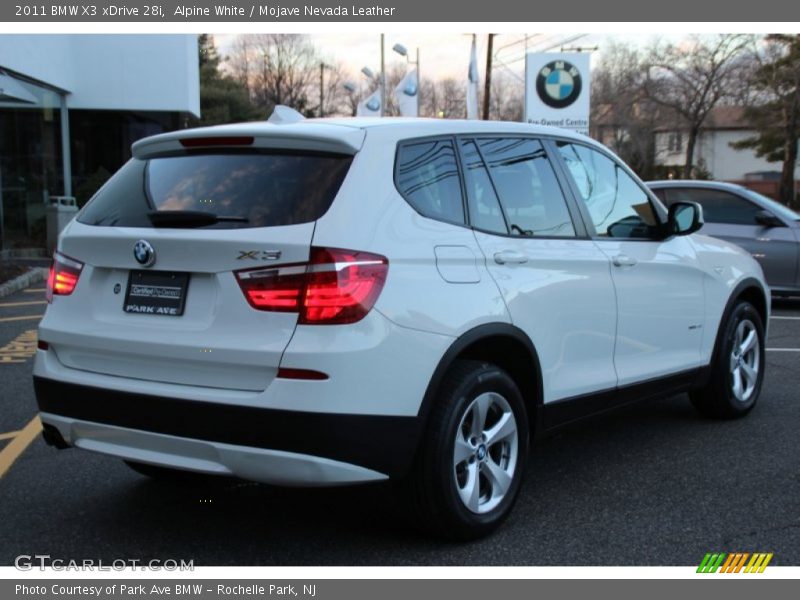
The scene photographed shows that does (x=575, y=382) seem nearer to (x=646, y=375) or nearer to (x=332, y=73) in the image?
(x=646, y=375)

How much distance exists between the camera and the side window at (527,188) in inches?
169

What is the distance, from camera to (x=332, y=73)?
7962 cm

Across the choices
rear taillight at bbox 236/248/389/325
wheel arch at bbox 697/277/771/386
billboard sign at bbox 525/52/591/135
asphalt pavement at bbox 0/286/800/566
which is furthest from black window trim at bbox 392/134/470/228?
billboard sign at bbox 525/52/591/135

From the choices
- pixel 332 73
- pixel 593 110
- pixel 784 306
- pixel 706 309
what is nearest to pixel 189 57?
pixel 784 306

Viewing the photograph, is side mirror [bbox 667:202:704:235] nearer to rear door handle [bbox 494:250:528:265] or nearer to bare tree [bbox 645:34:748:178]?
rear door handle [bbox 494:250:528:265]

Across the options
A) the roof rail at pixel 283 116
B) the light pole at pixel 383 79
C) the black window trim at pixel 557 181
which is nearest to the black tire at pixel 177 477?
the roof rail at pixel 283 116

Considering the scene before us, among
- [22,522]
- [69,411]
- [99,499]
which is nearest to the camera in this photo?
[69,411]

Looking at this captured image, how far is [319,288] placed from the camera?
10.8ft

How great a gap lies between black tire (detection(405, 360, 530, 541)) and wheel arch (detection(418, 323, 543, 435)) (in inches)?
3.5

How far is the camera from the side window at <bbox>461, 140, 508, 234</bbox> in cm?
405

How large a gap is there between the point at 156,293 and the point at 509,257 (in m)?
1.57

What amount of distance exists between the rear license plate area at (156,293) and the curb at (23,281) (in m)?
10.0

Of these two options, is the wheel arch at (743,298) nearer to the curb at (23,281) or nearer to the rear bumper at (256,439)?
the rear bumper at (256,439)
